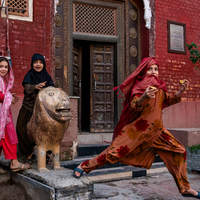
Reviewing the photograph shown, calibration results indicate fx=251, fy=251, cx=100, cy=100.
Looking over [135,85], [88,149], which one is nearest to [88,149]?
[88,149]

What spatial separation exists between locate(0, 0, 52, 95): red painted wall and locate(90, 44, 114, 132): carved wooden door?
1.42 meters

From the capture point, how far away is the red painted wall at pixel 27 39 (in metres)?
5.63

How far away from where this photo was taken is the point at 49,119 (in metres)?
2.80

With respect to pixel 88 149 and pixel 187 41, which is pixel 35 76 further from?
pixel 187 41

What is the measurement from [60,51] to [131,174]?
364 cm

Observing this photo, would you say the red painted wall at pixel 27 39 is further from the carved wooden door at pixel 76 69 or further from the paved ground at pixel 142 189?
the paved ground at pixel 142 189

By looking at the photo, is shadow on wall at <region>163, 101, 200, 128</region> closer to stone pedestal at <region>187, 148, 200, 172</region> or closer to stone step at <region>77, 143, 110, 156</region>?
stone pedestal at <region>187, 148, 200, 172</region>

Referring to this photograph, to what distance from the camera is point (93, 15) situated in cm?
693

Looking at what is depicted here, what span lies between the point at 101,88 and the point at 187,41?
10.3 feet

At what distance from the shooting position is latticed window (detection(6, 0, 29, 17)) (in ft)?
18.5

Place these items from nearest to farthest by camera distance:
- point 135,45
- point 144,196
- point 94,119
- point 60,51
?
point 144,196 → point 60,51 → point 94,119 → point 135,45

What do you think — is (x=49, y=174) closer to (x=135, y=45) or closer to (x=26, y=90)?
(x=26, y=90)

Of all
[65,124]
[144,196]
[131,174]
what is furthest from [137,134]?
[131,174]

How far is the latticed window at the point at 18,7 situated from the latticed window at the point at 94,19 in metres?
1.38
